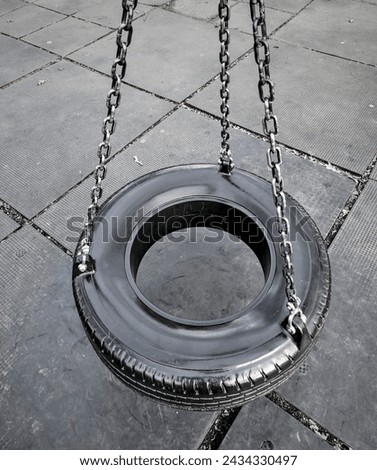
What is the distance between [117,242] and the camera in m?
1.83

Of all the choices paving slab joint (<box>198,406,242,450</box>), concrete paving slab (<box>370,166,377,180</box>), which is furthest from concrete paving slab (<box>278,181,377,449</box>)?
concrete paving slab (<box>370,166,377,180</box>)

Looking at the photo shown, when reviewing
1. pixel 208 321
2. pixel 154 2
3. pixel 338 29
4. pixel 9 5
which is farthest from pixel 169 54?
pixel 208 321

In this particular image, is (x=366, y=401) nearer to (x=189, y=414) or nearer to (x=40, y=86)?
(x=189, y=414)

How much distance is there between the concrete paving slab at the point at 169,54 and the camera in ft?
13.2

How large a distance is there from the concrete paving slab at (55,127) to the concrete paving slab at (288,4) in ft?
9.90

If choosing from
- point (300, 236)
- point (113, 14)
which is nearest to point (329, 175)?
point (300, 236)

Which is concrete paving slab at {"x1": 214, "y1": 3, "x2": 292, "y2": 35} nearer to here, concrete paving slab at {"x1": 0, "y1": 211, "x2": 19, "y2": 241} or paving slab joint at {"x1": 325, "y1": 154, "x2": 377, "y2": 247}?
paving slab joint at {"x1": 325, "y1": 154, "x2": 377, "y2": 247}

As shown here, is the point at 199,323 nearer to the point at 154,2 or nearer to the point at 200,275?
the point at 200,275

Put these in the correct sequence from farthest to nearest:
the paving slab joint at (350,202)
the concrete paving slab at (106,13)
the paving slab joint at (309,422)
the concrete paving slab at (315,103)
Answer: the concrete paving slab at (106,13) < the concrete paving slab at (315,103) < the paving slab joint at (350,202) < the paving slab joint at (309,422)

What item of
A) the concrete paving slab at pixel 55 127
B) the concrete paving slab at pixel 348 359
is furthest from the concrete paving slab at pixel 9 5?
the concrete paving slab at pixel 348 359

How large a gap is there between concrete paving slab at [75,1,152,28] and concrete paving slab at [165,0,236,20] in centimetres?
41

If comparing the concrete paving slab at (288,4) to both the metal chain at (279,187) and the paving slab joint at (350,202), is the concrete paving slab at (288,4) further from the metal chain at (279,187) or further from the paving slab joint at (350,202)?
the metal chain at (279,187)

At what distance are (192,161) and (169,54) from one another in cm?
210

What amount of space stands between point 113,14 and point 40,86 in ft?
6.92
